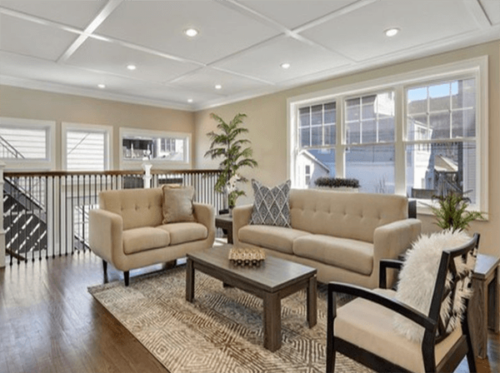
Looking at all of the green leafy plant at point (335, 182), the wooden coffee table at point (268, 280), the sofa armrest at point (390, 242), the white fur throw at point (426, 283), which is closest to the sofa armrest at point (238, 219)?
the wooden coffee table at point (268, 280)

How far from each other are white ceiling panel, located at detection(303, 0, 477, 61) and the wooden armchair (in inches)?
87.9

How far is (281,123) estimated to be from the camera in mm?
5449

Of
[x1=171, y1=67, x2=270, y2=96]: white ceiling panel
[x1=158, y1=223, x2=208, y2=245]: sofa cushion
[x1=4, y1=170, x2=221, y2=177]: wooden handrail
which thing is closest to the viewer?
[x1=158, y1=223, x2=208, y2=245]: sofa cushion

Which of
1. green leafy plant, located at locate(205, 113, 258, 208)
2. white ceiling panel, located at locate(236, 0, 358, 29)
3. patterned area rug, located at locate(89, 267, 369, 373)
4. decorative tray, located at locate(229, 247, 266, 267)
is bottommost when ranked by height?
patterned area rug, located at locate(89, 267, 369, 373)

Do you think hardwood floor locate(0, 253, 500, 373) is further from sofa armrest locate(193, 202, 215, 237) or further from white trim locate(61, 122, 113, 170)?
white trim locate(61, 122, 113, 170)

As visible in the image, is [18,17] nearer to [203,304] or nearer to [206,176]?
[203,304]

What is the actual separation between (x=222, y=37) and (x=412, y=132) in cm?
267

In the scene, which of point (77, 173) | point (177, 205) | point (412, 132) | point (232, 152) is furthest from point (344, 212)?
point (77, 173)

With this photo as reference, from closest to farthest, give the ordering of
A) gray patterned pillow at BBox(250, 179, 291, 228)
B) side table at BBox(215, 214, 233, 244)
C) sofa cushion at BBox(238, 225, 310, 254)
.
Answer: sofa cushion at BBox(238, 225, 310, 254)
gray patterned pillow at BBox(250, 179, 291, 228)
side table at BBox(215, 214, 233, 244)

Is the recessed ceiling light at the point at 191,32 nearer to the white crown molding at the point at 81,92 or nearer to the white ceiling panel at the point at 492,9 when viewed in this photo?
the white ceiling panel at the point at 492,9

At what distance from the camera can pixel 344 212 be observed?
365cm

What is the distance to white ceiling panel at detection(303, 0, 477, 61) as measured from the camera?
9.04 feet

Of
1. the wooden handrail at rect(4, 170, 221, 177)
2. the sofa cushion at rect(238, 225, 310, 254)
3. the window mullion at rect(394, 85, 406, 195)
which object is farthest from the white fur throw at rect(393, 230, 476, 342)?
the wooden handrail at rect(4, 170, 221, 177)

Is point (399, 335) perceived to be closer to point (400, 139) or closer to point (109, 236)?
point (109, 236)
